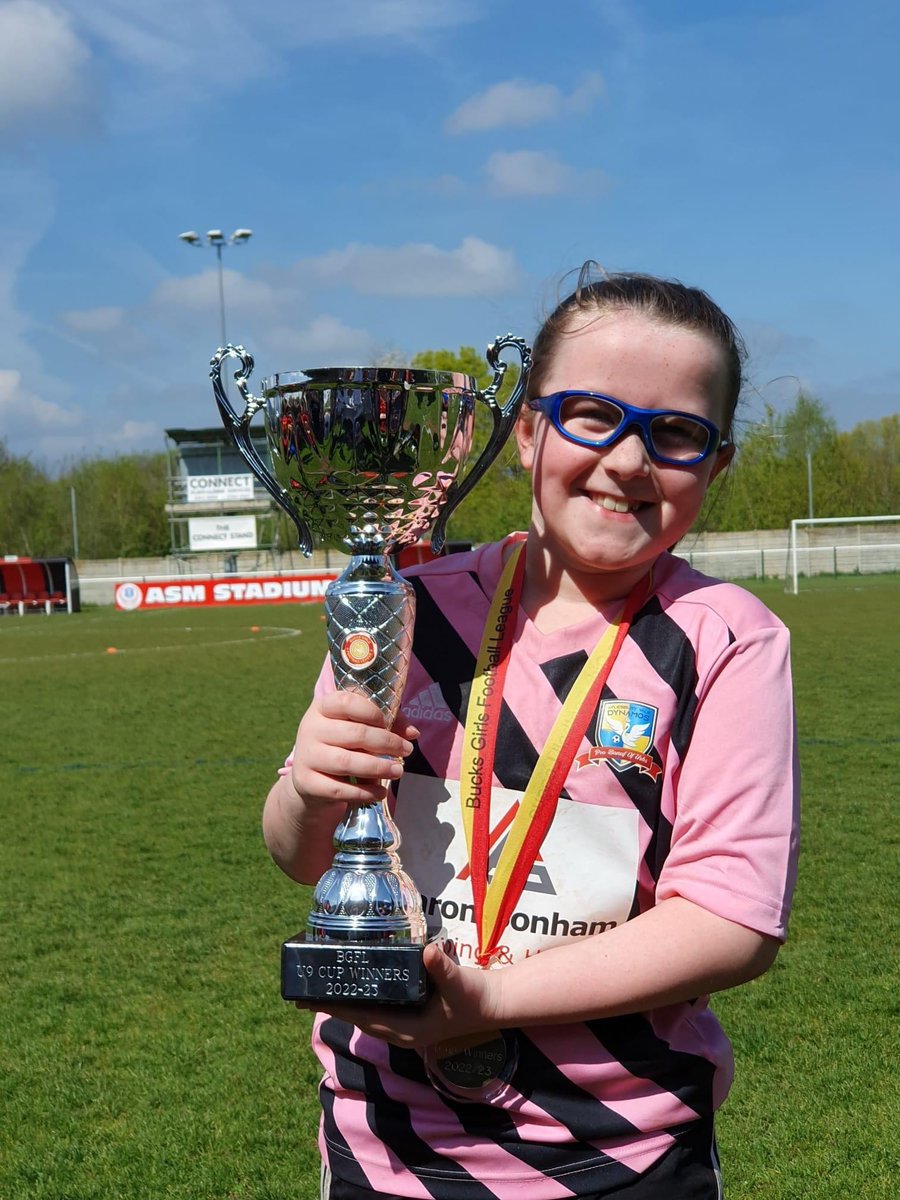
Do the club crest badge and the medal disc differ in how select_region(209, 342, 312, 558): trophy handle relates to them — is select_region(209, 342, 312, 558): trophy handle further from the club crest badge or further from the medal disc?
the medal disc

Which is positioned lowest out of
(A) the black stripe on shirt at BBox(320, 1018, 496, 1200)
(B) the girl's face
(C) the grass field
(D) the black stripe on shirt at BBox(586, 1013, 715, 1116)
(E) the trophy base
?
(C) the grass field

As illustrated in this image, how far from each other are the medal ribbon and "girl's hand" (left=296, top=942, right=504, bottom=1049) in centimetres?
16

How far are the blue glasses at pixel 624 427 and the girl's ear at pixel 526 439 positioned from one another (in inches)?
4.7

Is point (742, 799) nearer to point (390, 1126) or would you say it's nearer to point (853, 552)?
point (390, 1126)

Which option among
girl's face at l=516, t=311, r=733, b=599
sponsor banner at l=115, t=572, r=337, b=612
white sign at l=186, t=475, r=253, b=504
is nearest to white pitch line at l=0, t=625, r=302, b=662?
sponsor banner at l=115, t=572, r=337, b=612

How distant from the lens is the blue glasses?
4.57ft

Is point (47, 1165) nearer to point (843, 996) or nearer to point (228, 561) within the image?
point (843, 996)

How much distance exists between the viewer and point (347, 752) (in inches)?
51.4

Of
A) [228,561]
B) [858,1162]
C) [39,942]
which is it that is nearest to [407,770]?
[858,1162]

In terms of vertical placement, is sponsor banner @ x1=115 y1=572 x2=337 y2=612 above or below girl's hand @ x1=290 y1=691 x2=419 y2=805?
below

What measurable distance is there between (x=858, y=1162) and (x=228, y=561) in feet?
139

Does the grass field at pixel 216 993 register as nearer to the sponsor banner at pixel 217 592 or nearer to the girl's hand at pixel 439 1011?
the girl's hand at pixel 439 1011

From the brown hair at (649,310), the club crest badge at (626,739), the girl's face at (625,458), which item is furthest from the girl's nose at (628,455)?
the club crest badge at (626,739)

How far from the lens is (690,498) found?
4.73 feet
